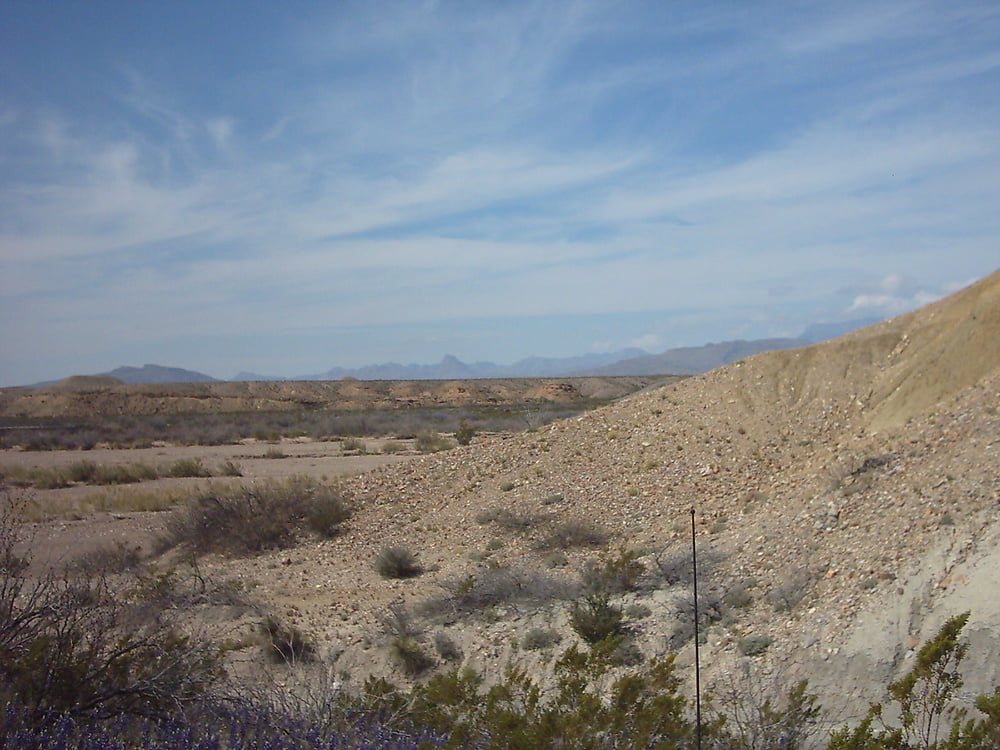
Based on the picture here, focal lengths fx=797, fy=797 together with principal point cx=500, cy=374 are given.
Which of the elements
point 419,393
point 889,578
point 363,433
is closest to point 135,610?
point 889,578

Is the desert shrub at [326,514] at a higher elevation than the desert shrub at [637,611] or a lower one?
higher

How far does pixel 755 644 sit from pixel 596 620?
2.03m

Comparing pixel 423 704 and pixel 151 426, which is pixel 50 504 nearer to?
pixel 423 704

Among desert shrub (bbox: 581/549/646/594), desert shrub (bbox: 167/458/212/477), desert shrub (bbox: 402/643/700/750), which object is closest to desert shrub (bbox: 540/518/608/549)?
desert shrub (bbox: 581/549/646/594)

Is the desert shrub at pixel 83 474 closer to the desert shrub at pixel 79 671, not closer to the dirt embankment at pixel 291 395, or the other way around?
the desert shrub at pixel 79 671

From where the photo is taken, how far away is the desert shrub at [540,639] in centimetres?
1041

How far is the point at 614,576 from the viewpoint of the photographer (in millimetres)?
11727

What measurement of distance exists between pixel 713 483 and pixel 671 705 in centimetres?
972

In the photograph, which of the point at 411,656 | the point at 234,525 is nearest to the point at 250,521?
the point at 234,525

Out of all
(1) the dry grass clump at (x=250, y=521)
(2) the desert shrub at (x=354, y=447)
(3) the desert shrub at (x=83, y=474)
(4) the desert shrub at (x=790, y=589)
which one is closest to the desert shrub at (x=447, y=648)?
(4) the desert shrub at (x=790, y=589)

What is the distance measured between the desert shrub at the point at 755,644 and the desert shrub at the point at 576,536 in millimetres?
4837

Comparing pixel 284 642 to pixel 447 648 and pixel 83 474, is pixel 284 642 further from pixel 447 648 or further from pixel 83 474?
pixel 83 474

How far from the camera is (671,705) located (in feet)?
19.8

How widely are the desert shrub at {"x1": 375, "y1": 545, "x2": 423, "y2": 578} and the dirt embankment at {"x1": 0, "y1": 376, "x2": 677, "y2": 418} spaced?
55253 millimetres
